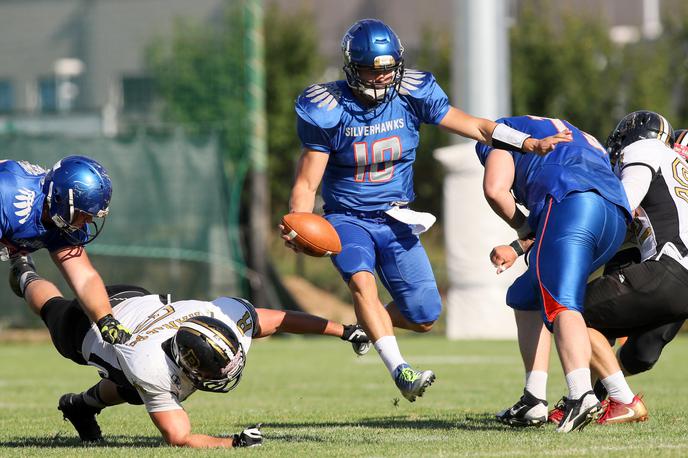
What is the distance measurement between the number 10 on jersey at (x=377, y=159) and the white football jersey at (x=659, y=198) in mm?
1272

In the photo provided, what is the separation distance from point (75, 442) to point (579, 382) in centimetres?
241

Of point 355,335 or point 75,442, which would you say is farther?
point 355,335

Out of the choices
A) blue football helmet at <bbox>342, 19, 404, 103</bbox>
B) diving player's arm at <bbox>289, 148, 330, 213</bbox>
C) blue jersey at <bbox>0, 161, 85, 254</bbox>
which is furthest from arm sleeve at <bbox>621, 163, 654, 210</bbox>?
blue jersey at <bbox>0, 161, 85, 254</bbox>

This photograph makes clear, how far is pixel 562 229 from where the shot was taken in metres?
5.42

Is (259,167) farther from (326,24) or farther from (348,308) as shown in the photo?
(326,24)

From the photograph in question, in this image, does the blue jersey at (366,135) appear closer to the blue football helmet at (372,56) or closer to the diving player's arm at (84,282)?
the blue football helmet at (372,56)

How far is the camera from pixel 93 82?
16.2 metres

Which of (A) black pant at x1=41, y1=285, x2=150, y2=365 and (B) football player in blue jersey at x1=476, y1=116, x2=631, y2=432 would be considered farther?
(A) black pant at x1=41, y1=285, x2=150, y2=365

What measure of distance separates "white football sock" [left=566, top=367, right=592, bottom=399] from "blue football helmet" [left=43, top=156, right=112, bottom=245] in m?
2.27

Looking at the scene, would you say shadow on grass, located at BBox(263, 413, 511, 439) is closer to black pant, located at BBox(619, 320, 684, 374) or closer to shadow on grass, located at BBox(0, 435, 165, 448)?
shadow on grass, located at BBox(0, 435, 165, 448)

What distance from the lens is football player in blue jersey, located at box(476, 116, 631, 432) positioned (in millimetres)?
5305

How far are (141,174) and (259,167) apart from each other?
1586mm

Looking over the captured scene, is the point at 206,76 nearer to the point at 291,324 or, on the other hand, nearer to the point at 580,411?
the point at 291,324

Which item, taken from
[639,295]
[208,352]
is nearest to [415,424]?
[639,295]
